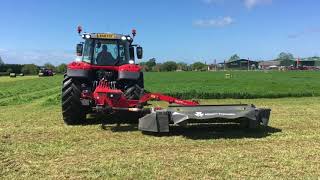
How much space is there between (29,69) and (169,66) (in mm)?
34199

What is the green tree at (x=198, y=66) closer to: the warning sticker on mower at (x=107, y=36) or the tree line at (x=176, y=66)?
the tree line at (x=176, y=66)

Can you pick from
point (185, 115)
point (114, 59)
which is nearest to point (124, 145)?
point (185, 115)

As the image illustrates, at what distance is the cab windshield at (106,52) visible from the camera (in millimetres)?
13172

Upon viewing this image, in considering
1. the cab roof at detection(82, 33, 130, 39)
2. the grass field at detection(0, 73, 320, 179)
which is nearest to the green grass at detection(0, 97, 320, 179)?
the grass field at detection(0, 73, 320, 179)

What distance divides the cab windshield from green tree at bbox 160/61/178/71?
11035 cm

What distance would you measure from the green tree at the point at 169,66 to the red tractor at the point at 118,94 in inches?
4352

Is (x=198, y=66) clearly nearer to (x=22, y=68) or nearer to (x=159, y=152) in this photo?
(x=22, y=68)

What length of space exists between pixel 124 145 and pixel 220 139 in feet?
6.30

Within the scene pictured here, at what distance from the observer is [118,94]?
1140 cm

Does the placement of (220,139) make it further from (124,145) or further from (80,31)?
(80,31)

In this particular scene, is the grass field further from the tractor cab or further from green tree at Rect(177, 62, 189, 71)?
green tree at Rect(177, 62, 189, 71)

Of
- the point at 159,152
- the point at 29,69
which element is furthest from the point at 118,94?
the point at 29,69

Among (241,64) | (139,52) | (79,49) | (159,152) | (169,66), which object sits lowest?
(159,152)

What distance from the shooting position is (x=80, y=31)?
45.0 ft
